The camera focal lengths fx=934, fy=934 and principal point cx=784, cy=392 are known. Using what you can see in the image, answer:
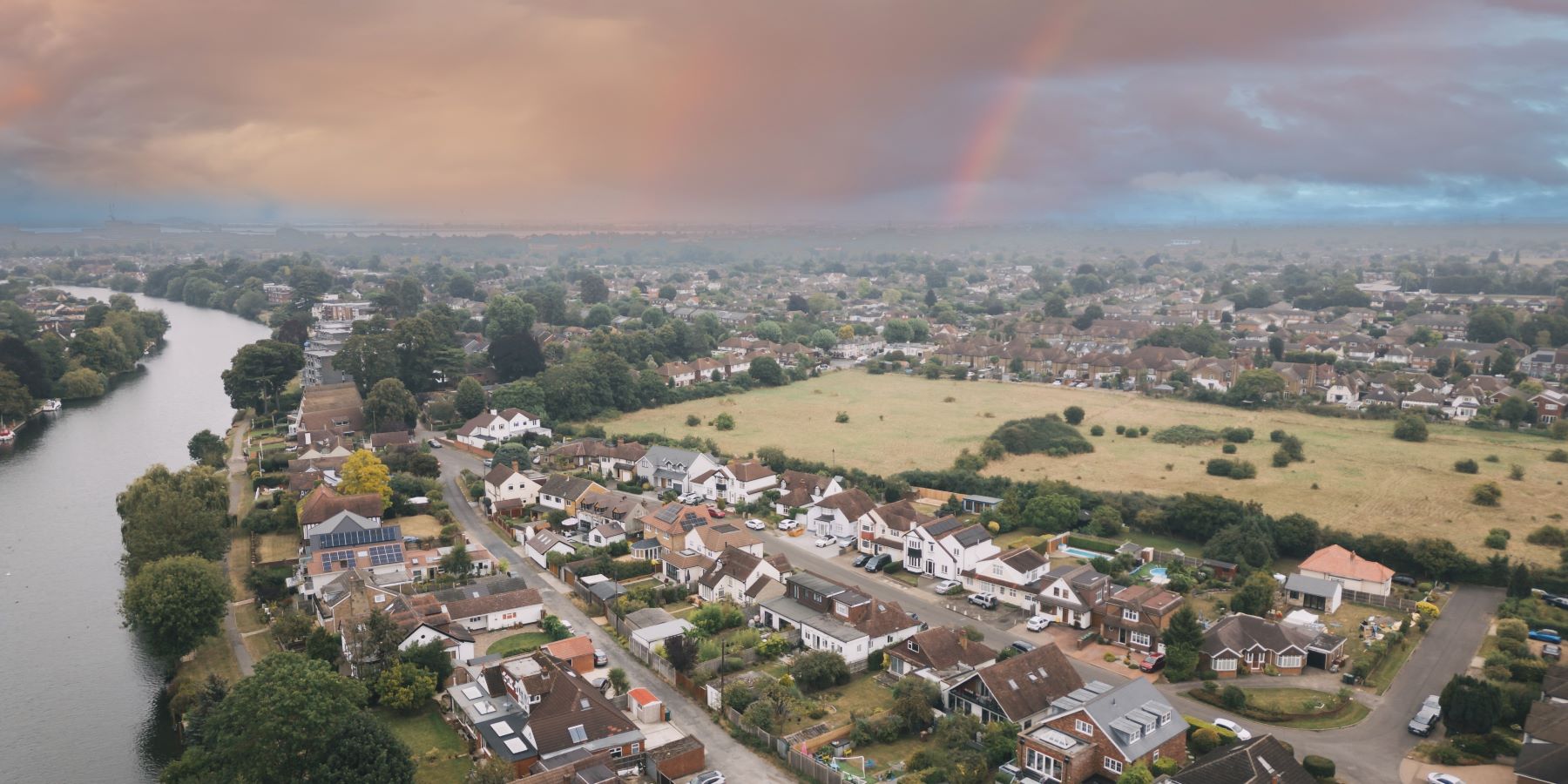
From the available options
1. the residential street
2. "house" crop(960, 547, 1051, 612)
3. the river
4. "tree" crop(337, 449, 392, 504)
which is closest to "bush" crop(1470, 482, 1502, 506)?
the residential street

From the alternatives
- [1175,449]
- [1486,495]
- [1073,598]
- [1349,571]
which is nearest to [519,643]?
[1073,598]

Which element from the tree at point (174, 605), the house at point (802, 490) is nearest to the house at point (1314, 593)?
the house at point (802, 490)

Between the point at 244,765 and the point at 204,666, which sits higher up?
the point at 244,765

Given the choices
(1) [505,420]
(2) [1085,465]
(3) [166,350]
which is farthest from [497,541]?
(3) [166,350]

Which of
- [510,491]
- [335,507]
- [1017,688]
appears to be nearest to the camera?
[1017,688]

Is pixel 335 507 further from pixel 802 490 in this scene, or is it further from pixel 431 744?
pixel 802 490

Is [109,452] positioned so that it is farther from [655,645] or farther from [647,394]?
[655,645]

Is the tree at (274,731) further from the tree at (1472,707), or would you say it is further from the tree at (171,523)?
the tree at (1472,707)
